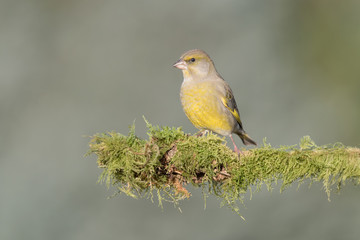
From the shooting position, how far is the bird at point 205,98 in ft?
15.9

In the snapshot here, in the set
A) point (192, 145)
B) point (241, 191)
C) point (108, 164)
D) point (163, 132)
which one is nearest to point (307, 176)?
point (241, 191)

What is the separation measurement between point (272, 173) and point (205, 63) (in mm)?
1830

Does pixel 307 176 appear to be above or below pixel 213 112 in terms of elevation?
below

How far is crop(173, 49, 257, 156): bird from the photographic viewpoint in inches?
190

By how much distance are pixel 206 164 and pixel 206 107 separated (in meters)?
1.31

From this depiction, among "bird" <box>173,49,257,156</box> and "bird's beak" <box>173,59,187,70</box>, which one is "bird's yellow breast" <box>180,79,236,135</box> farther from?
"bird's beak" <box>173,59,187,70</box>

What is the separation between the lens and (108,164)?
353 centimetres

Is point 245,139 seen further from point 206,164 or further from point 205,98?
point 206,164

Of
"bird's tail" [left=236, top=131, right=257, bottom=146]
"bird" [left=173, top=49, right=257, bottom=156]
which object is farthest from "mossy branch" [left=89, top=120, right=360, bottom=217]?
"bird's tail" [left=236, top=131, right=257, bottom=146]

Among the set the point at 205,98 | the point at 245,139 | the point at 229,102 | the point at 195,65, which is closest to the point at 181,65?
the point at 195,65

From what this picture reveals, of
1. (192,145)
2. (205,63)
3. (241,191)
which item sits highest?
(205,63)

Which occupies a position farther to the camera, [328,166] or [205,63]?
[205,63]

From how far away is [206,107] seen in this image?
482cm

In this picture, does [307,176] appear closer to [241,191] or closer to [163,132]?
[241,191]
